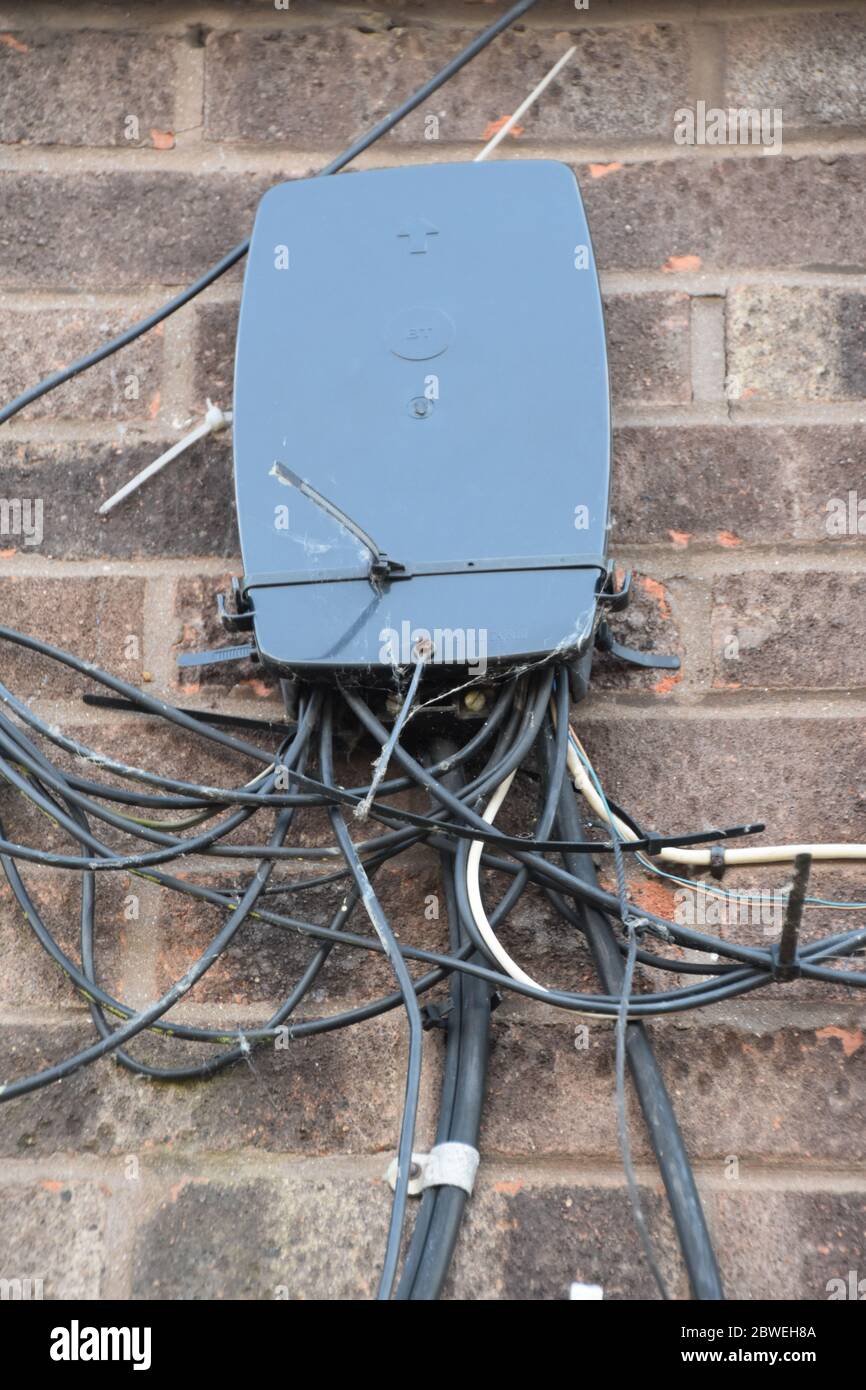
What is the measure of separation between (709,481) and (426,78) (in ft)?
1.65

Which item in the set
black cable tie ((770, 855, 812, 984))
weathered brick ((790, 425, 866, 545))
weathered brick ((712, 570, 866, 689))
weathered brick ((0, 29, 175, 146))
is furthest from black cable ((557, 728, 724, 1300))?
weathered brick ((0, 29, 175, 146))

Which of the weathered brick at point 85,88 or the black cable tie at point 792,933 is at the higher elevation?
the weathered brick at point 85,88

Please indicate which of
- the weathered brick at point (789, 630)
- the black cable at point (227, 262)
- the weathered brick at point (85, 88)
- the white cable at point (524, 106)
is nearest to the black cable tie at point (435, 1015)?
the weathered brick at point (789, 630)

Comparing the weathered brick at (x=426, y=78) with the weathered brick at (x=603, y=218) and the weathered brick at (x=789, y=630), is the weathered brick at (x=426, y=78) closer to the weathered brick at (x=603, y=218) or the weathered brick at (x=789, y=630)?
the weathered brick at (x=603, y=218)

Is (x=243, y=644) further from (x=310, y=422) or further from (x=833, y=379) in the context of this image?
(x=833, y=379)

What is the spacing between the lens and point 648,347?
1.25 meters

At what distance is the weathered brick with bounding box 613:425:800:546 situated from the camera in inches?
47.3

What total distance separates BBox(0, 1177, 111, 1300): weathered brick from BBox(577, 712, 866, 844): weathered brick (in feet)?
1.77

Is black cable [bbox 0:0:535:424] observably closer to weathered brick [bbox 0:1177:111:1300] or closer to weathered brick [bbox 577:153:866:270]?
weathered brick [bbox 577:153:866:270]

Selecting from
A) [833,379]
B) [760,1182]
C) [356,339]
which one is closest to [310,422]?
[356,339]

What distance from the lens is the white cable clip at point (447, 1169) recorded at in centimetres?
99

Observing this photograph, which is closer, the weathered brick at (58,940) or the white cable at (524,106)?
the weathered brick at (58,940)

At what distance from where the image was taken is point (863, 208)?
128 cm

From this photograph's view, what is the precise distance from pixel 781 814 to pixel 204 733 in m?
0.48
